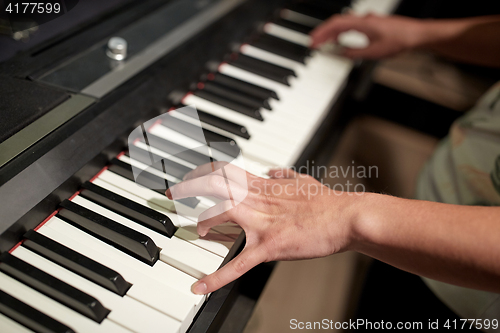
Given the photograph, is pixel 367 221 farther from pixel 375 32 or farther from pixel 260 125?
pixel 375 32

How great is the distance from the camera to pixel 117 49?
834 millimetres

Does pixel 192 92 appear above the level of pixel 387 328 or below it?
above

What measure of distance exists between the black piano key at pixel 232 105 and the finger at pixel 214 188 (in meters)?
0.33

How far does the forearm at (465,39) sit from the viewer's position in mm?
1164

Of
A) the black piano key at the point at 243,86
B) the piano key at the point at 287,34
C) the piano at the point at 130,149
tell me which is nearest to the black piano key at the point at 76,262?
the piano at the point at 130,149

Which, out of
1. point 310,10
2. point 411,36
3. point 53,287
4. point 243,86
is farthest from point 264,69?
point 53,287

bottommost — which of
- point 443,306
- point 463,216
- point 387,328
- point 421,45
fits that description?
point 387,328

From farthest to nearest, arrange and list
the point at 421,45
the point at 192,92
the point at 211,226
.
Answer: the point at 421,45 → the point at 192,92 → the point at 211,226

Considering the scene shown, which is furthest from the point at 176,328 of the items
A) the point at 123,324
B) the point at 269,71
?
the point at 269,71

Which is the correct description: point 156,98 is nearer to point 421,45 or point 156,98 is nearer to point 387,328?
point 387,328

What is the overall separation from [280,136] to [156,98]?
1.05 ft

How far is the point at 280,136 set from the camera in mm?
919

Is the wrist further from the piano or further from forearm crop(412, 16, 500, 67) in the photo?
forearm crop(412, 16, 500, 67)

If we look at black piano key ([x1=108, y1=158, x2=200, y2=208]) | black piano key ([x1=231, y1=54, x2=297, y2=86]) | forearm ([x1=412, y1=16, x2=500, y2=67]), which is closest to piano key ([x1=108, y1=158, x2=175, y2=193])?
black piano key ([x1=108, y1=158, x2=200, y2=208])
